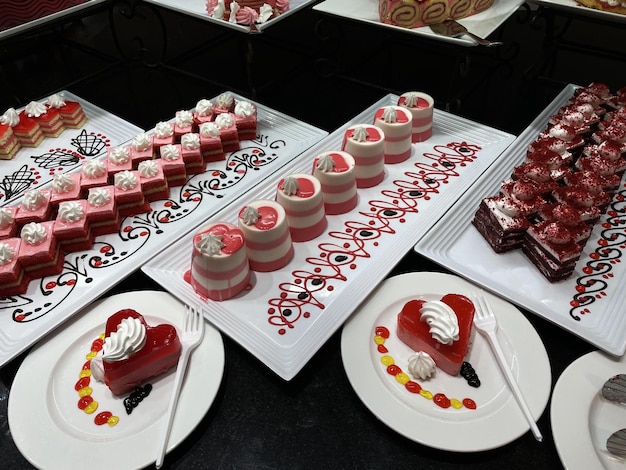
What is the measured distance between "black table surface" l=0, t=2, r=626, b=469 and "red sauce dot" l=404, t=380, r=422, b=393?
126 mm

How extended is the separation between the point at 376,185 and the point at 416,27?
0.92 m

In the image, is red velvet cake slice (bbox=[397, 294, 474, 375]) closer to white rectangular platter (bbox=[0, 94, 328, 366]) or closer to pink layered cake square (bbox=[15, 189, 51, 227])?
white rectangular platter (bbox=[0, 94, 328, 366])

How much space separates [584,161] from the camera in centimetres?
203

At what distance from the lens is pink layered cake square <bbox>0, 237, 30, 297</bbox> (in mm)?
1643

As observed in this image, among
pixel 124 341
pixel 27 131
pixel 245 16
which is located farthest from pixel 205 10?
pixel 124 341

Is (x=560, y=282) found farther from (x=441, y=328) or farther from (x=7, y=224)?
(x=7, y=224)

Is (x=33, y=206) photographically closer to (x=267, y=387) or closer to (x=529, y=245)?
(x=267, y=387)

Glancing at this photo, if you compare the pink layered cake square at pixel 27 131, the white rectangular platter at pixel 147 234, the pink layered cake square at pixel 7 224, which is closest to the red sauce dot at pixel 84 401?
the white rectangular platter at pixel 147 234

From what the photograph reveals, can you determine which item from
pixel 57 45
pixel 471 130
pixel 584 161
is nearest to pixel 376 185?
pixel 471 130

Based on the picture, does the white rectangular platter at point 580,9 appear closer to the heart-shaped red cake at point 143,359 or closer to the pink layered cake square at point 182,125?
the pink layered cake square at point 182,125

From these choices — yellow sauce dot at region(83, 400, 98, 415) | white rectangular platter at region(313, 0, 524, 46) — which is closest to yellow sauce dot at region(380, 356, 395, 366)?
yellow sauce dot at region(83, 400, 98, 415)

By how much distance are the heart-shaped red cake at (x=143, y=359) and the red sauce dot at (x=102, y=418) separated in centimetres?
6

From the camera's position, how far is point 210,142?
2.23 metres

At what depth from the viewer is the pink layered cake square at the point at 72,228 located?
5.91ft
